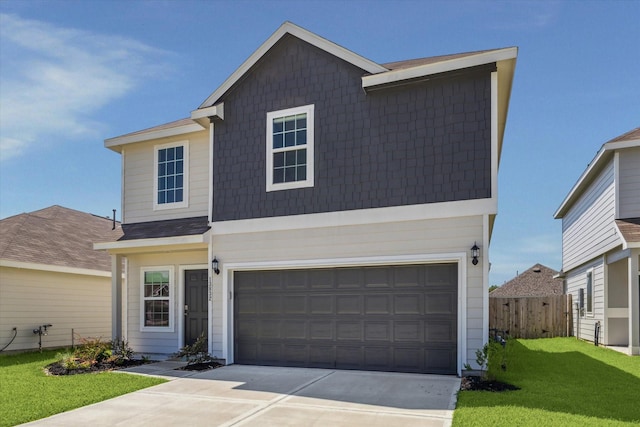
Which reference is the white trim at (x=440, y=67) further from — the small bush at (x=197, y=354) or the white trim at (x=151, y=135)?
the small bush at (x=197, y=354)

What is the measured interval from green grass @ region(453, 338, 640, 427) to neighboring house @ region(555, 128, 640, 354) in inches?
109

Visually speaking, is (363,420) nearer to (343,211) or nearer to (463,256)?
(463,256)

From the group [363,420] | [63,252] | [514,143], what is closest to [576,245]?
[514,143]

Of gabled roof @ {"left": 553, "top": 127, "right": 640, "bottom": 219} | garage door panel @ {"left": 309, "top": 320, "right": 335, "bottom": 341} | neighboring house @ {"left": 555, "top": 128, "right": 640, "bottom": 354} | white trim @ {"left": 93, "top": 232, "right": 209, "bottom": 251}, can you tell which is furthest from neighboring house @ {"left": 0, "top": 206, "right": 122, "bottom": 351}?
gabled roof @ {"left": 553, "top": 127, "right": 640, "bottom": 219}

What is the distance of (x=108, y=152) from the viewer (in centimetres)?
1372

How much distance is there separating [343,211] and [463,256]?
2.46 m

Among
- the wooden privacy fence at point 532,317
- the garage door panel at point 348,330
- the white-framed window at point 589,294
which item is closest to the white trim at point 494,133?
the garage door panel at point 348,330

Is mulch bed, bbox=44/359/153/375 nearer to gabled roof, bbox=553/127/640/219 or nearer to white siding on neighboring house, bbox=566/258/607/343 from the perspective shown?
white siding on neighboring house, bbox=566/258/607/343

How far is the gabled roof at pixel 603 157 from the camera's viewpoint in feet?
43.3

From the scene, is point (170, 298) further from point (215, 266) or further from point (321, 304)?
point (321, 304)

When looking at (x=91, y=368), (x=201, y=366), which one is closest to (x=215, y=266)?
(x=201, y=366)

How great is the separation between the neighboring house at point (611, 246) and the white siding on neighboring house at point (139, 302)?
35.3 feet

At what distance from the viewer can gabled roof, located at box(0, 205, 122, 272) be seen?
13742mm

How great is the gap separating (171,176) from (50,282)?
5471 millimetres
